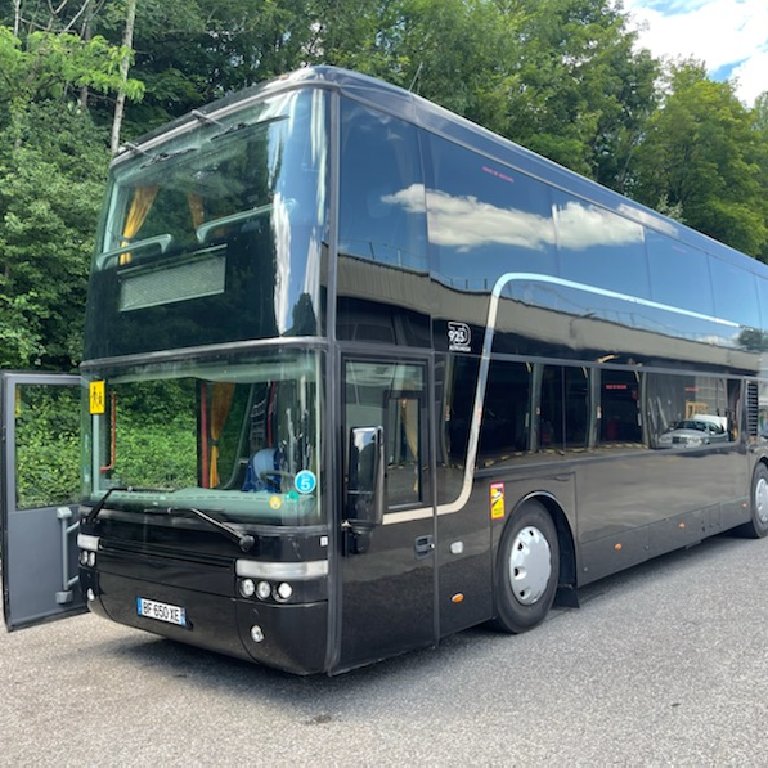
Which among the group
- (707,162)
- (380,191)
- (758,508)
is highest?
(707,162)

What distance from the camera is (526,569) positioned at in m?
6.24

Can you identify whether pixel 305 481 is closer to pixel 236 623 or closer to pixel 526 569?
pixel 236 623

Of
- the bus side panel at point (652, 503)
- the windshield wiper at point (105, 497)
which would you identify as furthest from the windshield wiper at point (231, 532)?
the bus side panel at point (652, 503)

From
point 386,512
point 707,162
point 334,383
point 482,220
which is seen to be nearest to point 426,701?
point 386,512

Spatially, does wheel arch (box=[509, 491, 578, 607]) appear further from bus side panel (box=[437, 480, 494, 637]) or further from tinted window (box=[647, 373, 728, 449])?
tinted window (box=[647, 373, 728, 449])

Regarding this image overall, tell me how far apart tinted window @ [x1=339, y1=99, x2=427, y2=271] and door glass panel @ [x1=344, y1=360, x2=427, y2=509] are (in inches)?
27.2

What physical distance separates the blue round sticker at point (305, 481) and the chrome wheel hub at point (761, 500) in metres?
8.83

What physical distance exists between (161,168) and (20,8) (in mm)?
11659

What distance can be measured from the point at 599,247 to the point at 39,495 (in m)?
5.45

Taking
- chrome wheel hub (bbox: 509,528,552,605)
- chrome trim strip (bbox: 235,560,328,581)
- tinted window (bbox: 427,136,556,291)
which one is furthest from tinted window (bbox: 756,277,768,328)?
chrome trim strip (bbox: 235,560,328,581)

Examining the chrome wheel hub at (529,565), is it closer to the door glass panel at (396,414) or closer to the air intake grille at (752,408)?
the door glass panel at (396,414)

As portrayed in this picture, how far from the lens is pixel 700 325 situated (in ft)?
30.9

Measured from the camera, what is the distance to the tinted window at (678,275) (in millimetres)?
8570

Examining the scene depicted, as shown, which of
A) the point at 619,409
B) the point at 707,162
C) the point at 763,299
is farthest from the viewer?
the point at 707,162
